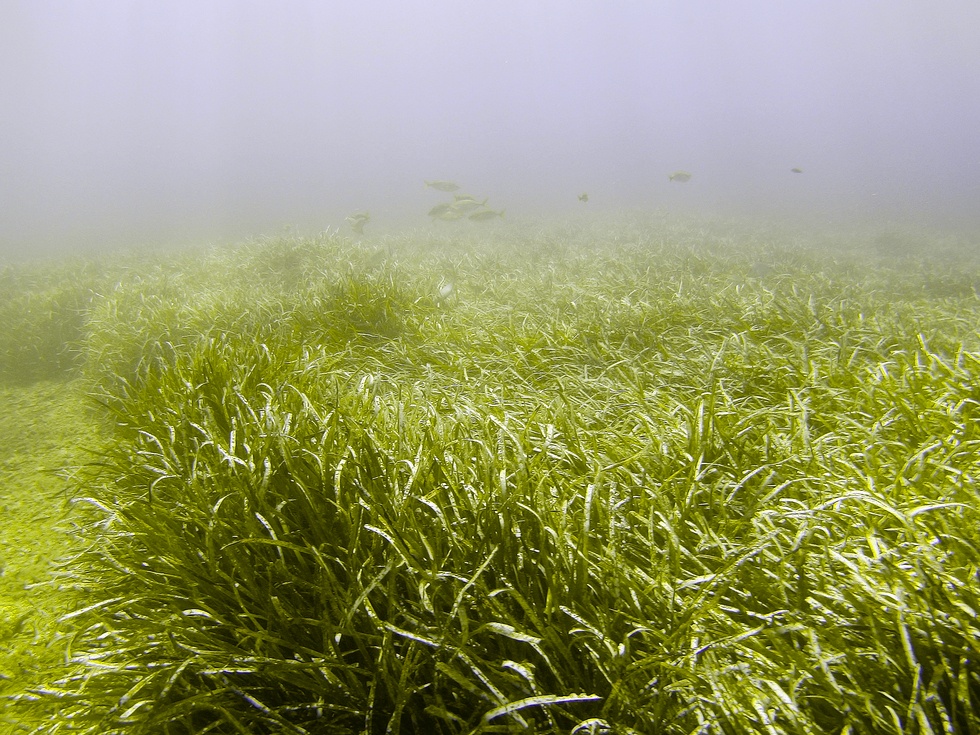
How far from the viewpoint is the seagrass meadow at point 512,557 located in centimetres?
95

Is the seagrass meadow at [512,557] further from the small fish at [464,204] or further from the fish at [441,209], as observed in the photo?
the fish at [441,209]

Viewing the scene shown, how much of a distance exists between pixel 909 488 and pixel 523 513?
1.21m

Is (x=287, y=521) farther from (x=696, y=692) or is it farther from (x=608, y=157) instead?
(x=608, y=157)

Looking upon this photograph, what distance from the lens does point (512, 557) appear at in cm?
122

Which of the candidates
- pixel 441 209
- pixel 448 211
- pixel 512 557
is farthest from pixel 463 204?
pixel 512 557

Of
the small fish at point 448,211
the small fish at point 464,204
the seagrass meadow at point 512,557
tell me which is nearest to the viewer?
the seagrass meadow at point 512,557

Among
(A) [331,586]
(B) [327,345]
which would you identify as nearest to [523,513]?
(A) [331,586]

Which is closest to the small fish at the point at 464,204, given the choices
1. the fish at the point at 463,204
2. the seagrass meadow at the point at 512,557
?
the fish at the point at 463,204

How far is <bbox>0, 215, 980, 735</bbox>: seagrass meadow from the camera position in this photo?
0.95 meters

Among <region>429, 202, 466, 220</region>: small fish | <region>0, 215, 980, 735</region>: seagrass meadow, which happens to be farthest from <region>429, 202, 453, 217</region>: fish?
<region>0, 215, 980, 735</region>: seagrass meadow

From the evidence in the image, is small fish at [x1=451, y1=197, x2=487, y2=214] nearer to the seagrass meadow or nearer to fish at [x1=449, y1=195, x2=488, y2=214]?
fish at [x1=449, y1=195, x2=488, y2=214]

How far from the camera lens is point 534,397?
2.48 metres

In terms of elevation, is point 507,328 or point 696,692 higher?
point 507,328

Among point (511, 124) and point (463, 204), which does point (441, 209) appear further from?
point (511, 124)
